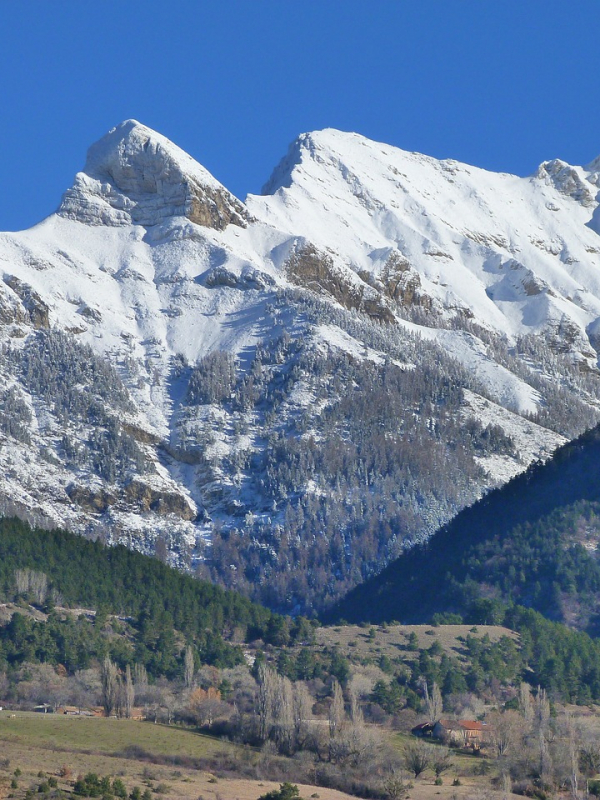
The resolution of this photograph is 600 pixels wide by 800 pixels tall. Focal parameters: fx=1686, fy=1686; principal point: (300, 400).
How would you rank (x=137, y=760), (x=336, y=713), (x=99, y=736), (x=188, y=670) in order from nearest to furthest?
(x=137, y=760), (x=99, y=736), (x=336, y=713), (x=188, y=670)

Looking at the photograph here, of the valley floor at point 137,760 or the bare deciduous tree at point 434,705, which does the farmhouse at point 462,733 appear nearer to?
the bare deciduous tree at point 434,705

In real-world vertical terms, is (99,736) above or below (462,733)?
below

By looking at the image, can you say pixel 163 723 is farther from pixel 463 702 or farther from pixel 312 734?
pixel 463 702

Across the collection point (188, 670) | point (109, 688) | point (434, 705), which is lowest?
point (434, 705)

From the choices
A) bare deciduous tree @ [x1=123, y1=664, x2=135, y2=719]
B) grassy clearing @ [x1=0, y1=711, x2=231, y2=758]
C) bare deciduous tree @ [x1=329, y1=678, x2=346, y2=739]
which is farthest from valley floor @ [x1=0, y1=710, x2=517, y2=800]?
bare deciduous tree @ [x1=123, y1=664, x2=135, y2=719]

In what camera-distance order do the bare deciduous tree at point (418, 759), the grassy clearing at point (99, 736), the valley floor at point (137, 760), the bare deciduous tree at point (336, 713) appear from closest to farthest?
the valley floor at point (137, 760), the grassy clearing at point (99, 736), the bare deciduous tree at point (418, 759), the bare deciduous tree at point (336, 713)

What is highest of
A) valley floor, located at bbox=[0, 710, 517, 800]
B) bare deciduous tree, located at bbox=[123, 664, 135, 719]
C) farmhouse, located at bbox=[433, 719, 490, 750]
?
bare deciduous tree, located at bbox=[123, 664, 135, 719]

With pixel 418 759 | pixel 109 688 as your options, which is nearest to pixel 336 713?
pixel 418 759

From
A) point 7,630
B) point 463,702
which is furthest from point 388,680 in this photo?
point 7,630

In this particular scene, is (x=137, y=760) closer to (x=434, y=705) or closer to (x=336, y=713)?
(x=336, y=713)

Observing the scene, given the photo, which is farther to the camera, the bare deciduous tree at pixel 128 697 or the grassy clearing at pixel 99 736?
the bare deciduous tree at pixel 128 697

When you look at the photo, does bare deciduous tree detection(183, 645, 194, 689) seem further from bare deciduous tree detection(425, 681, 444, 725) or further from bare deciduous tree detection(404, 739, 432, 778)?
bare deciduous tree detection(404, 739, 432, 778)

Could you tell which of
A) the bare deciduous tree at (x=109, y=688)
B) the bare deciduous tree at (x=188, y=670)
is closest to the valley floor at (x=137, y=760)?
the bare deciduous tree at (x=109, y=688)

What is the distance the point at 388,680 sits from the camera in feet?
614
